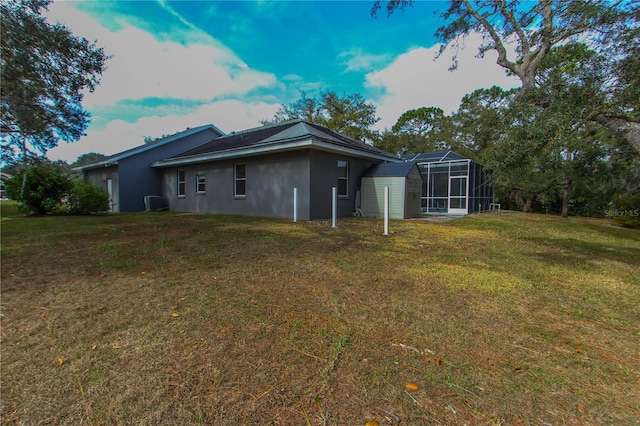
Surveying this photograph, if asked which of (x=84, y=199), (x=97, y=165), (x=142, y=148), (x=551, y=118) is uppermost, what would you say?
(x=142, y=148)

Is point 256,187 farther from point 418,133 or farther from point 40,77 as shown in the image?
point 418,133

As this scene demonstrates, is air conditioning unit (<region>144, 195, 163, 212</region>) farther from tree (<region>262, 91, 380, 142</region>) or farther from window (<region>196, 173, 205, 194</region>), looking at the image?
tree (<region>262, 91, 380, 142</region>)

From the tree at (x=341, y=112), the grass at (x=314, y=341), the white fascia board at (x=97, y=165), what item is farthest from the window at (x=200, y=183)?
the tree at (x=341, y=112)

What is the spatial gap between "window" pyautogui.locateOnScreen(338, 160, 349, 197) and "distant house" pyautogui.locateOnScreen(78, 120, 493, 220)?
4 centimetres

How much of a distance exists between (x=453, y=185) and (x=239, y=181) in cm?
1153

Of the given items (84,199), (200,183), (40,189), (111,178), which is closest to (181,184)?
(200,183)

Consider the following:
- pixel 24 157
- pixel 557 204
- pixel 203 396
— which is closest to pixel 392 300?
pixel 203 396

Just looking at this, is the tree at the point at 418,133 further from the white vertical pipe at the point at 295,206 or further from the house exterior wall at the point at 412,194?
the white vertical pipe at the point at 295,206

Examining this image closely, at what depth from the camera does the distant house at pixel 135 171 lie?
14.6 m

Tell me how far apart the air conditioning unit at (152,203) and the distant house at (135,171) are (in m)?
0.36

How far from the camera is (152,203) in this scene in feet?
49.3

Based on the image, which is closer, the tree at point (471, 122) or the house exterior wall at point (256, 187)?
the house exterior wall at point (256, 187)

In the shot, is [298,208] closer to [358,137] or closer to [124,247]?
[124,247]

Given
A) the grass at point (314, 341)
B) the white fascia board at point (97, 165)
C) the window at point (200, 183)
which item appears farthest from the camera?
the white fascia board at point (97, 165)
